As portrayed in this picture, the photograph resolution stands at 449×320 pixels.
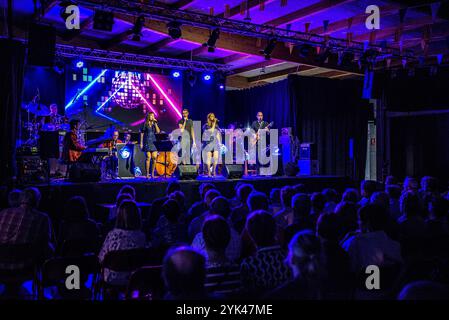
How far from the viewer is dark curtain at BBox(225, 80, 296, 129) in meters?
14.0

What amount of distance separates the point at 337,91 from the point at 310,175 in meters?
4.00

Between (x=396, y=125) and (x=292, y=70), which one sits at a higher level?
(x=292, y=70)

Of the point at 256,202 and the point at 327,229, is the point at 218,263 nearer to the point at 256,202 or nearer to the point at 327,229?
the point at 327,229

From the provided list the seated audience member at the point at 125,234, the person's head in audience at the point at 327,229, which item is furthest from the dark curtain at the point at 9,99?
the person's head in audience at the point at 327,229

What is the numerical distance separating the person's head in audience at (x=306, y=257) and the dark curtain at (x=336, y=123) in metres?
11.9

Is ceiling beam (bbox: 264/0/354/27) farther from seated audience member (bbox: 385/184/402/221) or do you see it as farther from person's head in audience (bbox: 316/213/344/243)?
person's head in audience (bbox: 316/213/344/243)

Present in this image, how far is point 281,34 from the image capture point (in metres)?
9.95

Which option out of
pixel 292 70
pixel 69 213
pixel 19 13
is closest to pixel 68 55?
pixel 19 13

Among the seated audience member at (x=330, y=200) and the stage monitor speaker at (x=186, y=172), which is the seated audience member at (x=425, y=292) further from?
the stage monitor speaker at (x=186, y=172)

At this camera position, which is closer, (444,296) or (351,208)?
(444,296)

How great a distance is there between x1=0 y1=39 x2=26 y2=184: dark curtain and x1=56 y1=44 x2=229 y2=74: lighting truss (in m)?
1.29

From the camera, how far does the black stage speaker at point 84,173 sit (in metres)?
8.77

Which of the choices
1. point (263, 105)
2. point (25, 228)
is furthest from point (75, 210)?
point (263, 105)
